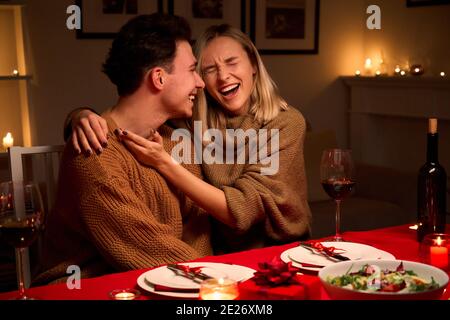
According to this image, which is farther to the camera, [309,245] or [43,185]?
[43,185]

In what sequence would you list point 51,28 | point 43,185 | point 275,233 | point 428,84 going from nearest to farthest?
point 275,233 → point 43,185 → point 51,28 → point 428,84

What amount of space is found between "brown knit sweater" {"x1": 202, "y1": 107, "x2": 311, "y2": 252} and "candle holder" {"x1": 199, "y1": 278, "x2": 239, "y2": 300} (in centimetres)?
68

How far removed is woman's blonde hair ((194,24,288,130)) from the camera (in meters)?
1.95

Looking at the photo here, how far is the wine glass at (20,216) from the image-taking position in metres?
1.17

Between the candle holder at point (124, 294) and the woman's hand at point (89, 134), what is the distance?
0.53 meters

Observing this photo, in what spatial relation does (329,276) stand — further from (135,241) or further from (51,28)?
(51,28)

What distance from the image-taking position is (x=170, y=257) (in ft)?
5.17

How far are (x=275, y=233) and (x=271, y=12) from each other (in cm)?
270

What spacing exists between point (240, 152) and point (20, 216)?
84cm

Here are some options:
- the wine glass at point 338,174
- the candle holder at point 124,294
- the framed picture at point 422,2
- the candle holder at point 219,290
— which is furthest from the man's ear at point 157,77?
the framed picture at point 422,2

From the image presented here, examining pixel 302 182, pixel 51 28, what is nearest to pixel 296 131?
pixel 302 182

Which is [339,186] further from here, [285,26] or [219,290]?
[285,26]

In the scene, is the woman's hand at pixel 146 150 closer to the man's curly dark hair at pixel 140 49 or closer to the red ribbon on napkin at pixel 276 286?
the man's curly dark hair at pixel 140 49

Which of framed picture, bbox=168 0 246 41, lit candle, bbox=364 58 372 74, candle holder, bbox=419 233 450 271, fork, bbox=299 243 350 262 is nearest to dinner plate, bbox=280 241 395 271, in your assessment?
fork, bbox=299 243 350 262
